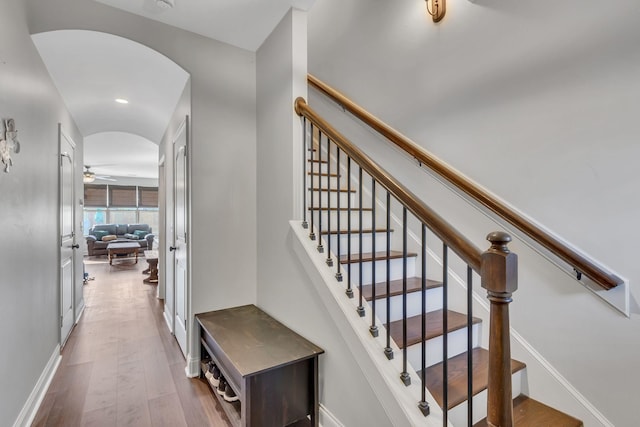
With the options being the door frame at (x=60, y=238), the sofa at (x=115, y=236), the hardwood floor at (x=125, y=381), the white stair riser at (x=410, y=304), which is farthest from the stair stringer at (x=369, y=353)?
the sofa at (x=115, y=236)

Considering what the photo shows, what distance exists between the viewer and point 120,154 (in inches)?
260

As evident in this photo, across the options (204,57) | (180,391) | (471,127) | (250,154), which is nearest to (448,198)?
(471,127)

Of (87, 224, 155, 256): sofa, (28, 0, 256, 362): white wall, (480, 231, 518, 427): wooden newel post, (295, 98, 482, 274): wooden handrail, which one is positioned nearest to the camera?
(480, 231, 518, 427): wooden newel post

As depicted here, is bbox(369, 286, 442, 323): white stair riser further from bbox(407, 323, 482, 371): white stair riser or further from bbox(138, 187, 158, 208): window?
bbox(138, 187, 158, 208): window

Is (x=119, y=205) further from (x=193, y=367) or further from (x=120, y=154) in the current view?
(x=193, y=367)

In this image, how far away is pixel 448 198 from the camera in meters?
2.12

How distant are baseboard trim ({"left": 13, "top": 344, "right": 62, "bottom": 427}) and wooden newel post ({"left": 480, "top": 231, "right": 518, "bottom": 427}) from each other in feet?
8.01

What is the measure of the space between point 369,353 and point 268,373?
613 mm

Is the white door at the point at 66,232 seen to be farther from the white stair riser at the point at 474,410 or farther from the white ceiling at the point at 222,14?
the white stair riser at the point at 474,410

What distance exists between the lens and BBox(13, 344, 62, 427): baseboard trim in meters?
1.80

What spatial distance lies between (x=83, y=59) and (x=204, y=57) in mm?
941

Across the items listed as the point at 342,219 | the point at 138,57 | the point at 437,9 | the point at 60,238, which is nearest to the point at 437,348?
the point at 342,219

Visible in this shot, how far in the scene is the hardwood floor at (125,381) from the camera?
6.30 feet

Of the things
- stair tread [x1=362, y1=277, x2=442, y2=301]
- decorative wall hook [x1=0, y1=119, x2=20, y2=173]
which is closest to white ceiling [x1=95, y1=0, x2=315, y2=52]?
decorative wall hook [x1=0, y1=119, x2=20, y2=173]
